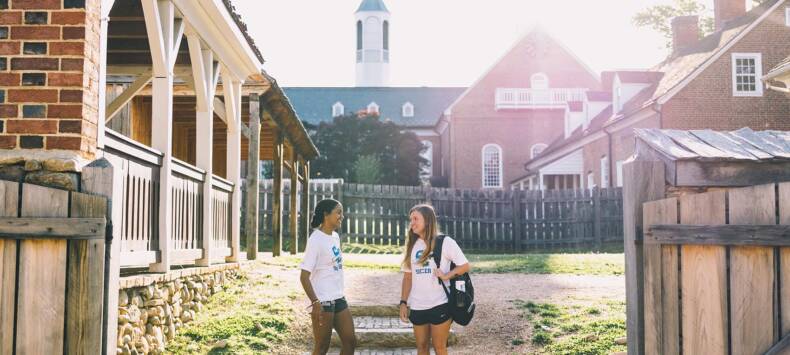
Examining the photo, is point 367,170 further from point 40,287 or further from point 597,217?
point 40,287

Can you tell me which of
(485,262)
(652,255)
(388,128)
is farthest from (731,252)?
(388,128)

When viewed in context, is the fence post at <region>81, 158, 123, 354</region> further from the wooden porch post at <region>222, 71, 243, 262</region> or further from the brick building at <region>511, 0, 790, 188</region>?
the brick building at <region>511, 0, 790, 188</region>

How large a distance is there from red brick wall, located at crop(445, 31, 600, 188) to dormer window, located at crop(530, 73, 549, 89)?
190 mm

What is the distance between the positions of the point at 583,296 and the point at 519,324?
6.06 feet

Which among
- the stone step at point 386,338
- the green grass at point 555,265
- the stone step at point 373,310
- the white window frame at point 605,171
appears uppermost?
the white window frame at point 605,171

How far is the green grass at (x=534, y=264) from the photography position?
14.2 metres

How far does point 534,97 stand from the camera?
42531mm

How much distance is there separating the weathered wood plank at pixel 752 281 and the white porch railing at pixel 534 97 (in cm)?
3822

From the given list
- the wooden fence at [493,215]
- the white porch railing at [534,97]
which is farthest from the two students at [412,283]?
the white porch railing at [534,97]

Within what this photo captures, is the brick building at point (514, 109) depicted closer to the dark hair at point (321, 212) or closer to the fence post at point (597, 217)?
the fence post at point (597, 217)

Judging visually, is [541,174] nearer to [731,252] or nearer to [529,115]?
[529,115]

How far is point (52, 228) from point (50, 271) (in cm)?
24

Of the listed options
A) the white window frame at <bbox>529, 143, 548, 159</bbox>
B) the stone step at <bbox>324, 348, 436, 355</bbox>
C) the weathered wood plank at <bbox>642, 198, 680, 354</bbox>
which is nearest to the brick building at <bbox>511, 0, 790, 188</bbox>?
the white window frame at <bbox>529, 143, 548, 159</bbox>

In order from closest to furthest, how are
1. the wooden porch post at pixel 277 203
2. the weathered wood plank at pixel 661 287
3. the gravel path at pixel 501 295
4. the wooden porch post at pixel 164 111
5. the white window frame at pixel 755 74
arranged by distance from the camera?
the weathered wood plank at pixel 661 287 < the wooden porch post at pixel 164 111 < the gravel path at pixel 501 295 < the wooden porch post at pixel 277 203 < the white window frame at pixel 755 74
